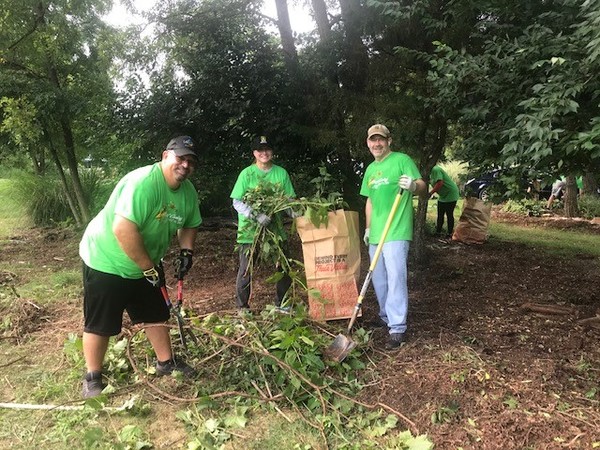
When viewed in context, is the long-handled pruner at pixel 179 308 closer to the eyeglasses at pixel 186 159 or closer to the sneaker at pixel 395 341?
the eyeglasses at pixel 186 159

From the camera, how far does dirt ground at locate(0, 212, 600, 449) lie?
248cm

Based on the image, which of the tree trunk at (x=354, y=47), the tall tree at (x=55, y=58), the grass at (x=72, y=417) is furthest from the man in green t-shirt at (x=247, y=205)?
the tall tree at (x=55, y=58)

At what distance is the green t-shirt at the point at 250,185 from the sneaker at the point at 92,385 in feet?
4.97

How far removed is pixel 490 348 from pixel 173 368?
92.2 inches

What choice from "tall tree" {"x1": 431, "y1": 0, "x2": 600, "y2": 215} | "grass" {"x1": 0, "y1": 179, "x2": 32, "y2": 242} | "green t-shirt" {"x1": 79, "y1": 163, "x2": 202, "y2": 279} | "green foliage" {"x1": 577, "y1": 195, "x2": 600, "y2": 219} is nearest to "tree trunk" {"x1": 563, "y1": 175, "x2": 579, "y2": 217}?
"green foliage" {"x1": 577, "y1": 195, "x2": 600, "y2": 219}

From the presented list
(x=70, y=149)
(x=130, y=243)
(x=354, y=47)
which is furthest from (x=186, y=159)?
(x=70, y=149)

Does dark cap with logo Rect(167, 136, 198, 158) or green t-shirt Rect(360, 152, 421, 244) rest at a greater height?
dark cap with logo Rect(167, 136, 198, 158)

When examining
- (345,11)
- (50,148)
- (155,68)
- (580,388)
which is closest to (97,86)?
(155,68)

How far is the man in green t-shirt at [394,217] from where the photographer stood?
332cm

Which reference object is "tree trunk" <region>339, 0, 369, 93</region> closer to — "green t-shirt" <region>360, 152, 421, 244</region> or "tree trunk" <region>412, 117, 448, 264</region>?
"tree trunk" <region>412, 117, 448, 264</region>

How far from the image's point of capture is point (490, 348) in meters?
3.33

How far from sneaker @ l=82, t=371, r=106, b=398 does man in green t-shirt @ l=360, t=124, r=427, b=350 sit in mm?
2033

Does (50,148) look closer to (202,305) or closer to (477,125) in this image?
(202,305)

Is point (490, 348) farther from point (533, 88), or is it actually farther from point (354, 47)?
point (354, 47)
